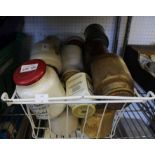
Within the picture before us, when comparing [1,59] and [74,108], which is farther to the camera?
[1,59]

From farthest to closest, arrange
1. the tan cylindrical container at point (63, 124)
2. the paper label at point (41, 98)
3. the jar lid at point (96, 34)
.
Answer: the jar lid at point (96, 34)
the tan cylindrical container at point (63, 124)
the paper label at point (41, 98)

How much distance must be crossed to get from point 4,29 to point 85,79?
40 centimetres

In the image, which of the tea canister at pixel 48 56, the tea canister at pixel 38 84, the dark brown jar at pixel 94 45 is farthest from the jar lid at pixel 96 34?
the tea canister at pixel 38 84

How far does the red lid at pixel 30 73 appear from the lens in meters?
0.46

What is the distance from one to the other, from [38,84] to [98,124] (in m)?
0.20

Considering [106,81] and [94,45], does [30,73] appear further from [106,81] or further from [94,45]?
[94,45]

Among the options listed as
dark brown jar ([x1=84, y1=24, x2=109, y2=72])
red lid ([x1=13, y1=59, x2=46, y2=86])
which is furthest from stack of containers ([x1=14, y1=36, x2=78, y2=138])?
dark brown jar ([x1=84, y1=24, x2=109, y2=72])

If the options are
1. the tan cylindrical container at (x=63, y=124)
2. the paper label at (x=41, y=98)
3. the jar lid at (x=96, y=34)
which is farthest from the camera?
the jar lid at (x=96, y=34)

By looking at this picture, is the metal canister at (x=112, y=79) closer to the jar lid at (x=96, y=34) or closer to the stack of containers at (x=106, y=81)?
the stack of containers at (x=106, y=81)

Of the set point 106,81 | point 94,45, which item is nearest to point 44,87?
point 106,81

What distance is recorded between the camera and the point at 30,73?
47cm
